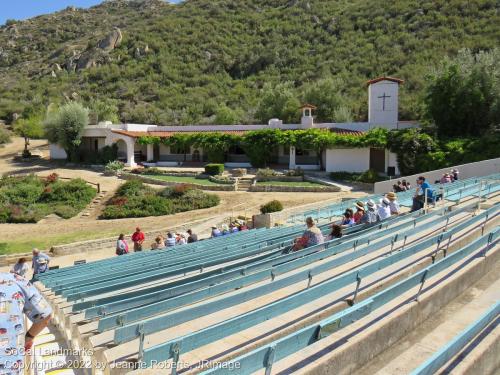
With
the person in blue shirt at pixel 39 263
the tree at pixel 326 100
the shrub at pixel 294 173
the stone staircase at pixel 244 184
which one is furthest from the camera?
the tree at pixel 326 100

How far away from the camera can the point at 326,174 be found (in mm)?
33000

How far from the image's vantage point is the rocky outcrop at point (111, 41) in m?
88.0

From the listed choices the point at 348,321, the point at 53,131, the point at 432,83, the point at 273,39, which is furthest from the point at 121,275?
the point at 273,39

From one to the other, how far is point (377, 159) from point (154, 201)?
17237mm

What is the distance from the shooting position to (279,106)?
47875 mm

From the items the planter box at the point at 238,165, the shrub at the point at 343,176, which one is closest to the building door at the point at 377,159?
the shrub at the point at 343,176

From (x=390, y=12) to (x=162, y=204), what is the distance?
205ft

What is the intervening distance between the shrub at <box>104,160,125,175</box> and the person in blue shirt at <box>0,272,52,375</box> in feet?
112

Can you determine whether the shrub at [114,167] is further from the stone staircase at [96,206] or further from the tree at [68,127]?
the stone staircase at [96,206]

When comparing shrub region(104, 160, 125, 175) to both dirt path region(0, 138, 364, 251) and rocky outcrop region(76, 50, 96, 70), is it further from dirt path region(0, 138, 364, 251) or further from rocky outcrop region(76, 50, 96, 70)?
rocky outcrop region(76, 50, 96, 70)

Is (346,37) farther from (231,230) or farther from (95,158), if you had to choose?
(231,230)

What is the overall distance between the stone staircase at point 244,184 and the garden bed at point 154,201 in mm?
3508

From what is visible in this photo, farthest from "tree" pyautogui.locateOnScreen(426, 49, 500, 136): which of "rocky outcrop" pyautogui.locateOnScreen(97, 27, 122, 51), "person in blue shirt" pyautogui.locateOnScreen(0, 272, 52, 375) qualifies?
"rocky outcrop" pyautogui.locateOnScreen(97, 27, 122, 51)

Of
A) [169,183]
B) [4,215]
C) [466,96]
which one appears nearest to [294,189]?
[169,183]
